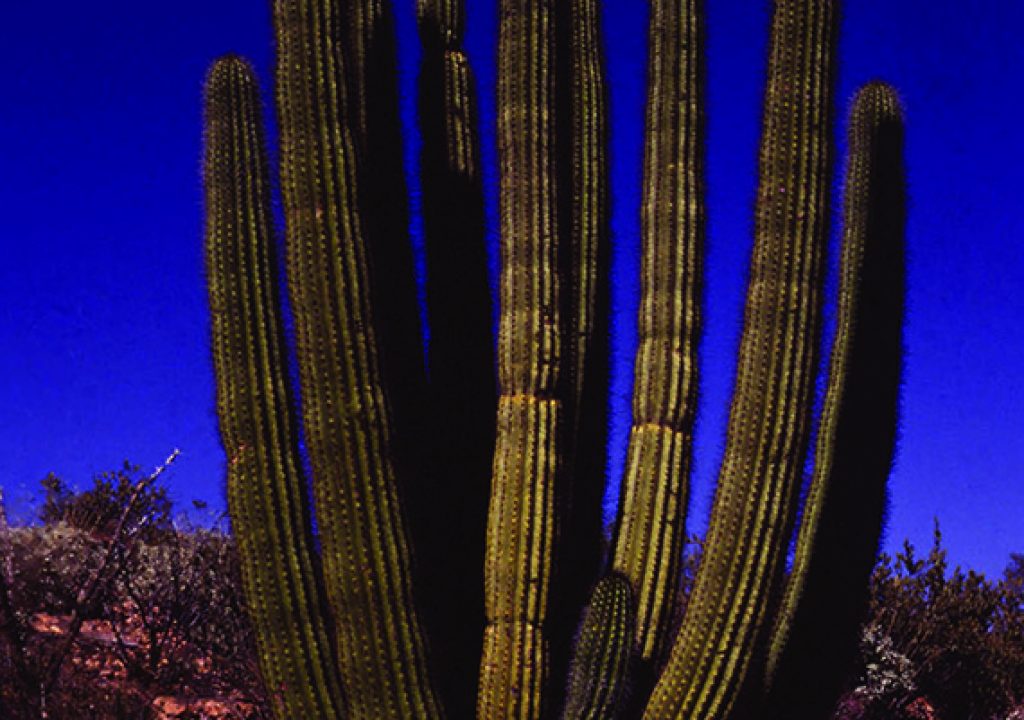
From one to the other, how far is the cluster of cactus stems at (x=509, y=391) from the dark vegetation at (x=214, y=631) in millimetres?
3848

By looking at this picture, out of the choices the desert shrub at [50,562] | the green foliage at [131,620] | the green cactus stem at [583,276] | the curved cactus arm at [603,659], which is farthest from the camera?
the desert shrub at [50,562]

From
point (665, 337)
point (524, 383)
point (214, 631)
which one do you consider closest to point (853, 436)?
point (665, 337)

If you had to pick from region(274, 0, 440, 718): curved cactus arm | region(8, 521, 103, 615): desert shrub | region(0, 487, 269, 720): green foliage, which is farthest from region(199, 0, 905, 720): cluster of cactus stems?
region(8, 521, 103, 615): desert shrub

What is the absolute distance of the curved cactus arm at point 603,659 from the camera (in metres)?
4.88

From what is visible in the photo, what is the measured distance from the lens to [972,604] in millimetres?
11859

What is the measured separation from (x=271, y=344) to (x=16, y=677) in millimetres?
2942

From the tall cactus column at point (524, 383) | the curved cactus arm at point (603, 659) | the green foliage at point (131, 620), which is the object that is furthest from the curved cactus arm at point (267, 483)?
the green foliage at point (131, 620)

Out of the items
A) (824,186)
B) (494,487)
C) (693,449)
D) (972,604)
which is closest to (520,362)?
(494,487)

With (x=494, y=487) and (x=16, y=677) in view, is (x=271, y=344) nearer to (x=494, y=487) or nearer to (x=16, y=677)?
(x=494, y=487)

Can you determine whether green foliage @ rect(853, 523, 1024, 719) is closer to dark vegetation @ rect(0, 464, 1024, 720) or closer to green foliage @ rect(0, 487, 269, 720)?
dark vegetation @ rect(0, 464, 1024, 720)

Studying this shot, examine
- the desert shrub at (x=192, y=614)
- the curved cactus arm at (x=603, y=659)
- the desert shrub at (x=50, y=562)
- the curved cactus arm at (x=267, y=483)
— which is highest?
the desert shrub at (x=50, y=562)

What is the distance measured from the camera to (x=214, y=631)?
416 inches

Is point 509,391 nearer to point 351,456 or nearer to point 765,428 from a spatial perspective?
point 351,456

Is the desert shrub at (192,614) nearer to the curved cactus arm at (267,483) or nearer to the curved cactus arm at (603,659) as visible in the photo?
the curved cactus arm at (267,483)
